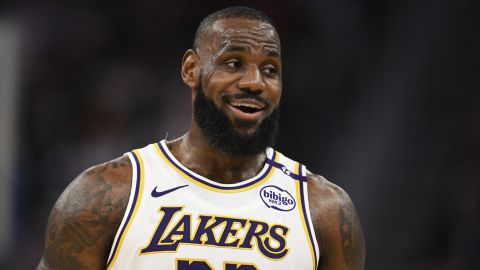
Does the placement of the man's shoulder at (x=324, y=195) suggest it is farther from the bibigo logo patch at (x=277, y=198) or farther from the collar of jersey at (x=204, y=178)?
the collar of jersey at (x=204, y=178)

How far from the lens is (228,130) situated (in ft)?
12.0

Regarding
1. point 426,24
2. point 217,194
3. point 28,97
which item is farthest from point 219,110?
point 426,24

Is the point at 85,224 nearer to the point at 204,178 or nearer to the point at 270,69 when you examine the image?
the point at 204,178

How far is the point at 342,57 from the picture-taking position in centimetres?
831

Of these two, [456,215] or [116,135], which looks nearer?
[456,215]

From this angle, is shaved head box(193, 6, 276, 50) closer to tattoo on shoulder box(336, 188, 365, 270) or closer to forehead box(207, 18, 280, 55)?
forehead box(207, 18, 280, 55)

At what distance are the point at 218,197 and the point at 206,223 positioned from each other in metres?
0.16

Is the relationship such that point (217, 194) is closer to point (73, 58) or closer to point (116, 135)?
point (116, 135)

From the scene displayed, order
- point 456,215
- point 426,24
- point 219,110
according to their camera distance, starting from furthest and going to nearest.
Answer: point 426,24, point 456,215, point 219,110

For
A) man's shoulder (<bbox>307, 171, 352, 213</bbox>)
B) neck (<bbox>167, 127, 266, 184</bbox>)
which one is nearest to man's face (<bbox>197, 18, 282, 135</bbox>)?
neck (<bbox>167, 127, 266, 184</bbox>)

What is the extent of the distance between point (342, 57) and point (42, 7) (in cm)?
296

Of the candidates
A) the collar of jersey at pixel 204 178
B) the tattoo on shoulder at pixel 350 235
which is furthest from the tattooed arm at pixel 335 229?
the collar of jersey at pixel 204 178

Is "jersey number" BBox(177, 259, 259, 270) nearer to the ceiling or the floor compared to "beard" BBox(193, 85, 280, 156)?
nearer to the floor

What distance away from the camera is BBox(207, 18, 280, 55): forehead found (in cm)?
364
